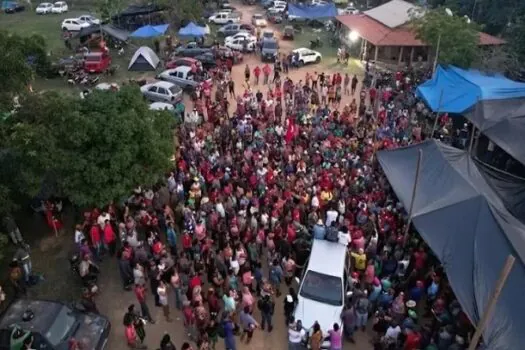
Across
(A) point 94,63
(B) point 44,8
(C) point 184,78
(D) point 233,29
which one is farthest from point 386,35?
(B) point 44,8

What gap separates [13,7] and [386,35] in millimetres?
33205

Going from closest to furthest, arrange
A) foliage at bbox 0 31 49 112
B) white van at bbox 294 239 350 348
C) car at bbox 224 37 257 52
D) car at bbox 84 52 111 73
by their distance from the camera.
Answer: white van at bbox 294 239 350 348 → foliage at bbox 0 31 49 112 → car at bbox 84 52 111 73 → car at bbox 224 37 257 52

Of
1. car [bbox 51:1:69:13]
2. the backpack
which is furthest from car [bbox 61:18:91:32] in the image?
the backpack

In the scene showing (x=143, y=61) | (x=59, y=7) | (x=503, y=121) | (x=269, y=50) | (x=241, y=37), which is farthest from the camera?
(x=59, y=7)

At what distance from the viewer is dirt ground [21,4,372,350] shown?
10.1 metres

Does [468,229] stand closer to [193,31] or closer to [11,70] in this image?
[11,70]

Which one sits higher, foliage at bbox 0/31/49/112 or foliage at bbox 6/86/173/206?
foliage at bbox 0/31/49/112

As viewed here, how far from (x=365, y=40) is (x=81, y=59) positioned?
54.4ft

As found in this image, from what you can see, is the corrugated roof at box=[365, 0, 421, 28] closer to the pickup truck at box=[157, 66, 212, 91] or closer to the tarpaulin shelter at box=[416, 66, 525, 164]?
the tarpaulin shelter at box=[416, 66, 525, 164]

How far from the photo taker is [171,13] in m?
32.8

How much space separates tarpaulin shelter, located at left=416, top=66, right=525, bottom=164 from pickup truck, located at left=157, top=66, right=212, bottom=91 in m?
10.5

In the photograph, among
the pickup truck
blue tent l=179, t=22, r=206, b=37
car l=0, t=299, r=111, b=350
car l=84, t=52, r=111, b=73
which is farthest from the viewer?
blue tent l=179, t=22, r=206, b=37

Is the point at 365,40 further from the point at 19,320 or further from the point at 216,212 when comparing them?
the point at 19,320

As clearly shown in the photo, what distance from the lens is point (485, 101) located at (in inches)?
687
